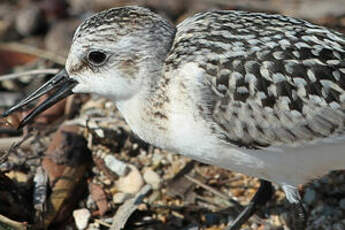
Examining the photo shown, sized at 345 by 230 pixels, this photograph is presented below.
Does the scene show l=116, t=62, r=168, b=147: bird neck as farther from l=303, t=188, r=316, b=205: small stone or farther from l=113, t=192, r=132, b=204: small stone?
l=303, t=188, r=316, b=205: small stone

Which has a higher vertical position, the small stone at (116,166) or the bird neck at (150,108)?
the bird neck at (150,108)

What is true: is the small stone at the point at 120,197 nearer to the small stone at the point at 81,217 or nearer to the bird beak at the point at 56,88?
the small stone at the point at 81,217

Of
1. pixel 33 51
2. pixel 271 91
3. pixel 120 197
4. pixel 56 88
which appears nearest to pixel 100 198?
pixel 120 197

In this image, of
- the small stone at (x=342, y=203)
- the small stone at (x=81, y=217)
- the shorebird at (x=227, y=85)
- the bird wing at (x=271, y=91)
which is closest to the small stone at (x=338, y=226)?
the small stone at (x=342, y=203)

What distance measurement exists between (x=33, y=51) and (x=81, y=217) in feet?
6.33

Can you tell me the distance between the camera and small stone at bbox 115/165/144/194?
172 inches

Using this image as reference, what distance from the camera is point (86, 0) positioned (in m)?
6.20

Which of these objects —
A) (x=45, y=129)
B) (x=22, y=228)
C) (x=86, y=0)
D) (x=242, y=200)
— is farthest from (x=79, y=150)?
(x=86, y=0)

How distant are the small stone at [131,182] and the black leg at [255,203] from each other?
69 cm

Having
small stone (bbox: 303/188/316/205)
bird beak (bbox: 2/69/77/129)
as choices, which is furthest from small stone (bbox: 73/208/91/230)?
small stone (bbox: 303/188/316/205)

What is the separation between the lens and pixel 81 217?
4.18 m

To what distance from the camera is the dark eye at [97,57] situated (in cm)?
349

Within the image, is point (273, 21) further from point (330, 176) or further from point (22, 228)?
point (22, 228)

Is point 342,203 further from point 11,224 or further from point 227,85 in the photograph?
point 11,224
